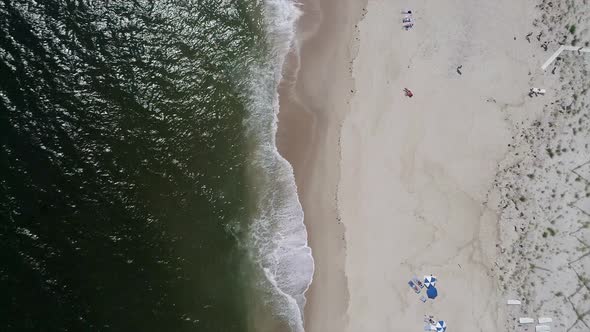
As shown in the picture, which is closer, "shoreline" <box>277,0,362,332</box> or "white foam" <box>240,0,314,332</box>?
"shoreline" <box>277,0,362,332</box>

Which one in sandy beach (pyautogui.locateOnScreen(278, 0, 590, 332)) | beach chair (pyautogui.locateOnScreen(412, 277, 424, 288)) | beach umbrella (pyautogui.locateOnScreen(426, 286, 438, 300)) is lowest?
beach umbrella (pyautogui.locateOnScreen(426, 286, 438, 300))

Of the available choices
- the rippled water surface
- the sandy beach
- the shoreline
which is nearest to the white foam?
the shoreline

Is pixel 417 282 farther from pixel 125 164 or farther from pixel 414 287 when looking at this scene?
pixel 125 164

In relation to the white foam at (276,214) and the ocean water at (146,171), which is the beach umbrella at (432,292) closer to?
the white foam at (276,214)

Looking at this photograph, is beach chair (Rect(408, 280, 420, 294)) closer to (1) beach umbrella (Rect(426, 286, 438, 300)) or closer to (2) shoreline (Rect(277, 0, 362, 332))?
(1) beach umbrella (Rect(426, 286, 438, 300))

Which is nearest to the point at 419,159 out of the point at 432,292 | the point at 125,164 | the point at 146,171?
the point at 432,292

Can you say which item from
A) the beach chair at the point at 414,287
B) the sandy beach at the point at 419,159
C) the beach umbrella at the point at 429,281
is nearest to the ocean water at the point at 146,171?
the sandy beach at the point at 419,159

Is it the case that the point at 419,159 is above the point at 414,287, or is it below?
above

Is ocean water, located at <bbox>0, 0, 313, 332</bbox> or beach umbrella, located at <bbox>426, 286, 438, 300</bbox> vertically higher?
ocean water, located at <bbox>0, 0, 313, 332</bbox>
